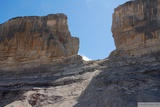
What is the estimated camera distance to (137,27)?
30.1m

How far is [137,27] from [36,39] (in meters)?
11.2

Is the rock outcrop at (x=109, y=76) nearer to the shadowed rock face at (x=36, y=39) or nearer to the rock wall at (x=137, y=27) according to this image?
the rock wall at (x=137, y=27)

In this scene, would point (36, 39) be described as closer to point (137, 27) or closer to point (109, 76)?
point (137, 27)

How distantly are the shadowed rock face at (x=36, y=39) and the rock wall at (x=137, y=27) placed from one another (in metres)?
5.99

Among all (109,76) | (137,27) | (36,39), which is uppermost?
(137,27)

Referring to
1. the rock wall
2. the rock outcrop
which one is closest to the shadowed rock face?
the rock outcrop

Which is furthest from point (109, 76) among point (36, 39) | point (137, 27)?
point (36, 39)

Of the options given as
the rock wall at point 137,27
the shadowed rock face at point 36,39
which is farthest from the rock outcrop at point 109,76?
the shadowed rock face at point 36,39

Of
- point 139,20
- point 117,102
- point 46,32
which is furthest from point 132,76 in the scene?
point 46,32

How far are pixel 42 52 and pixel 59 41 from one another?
245 centimetres

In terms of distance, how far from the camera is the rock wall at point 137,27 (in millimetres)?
27766

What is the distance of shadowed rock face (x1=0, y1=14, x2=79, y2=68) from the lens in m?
33.2

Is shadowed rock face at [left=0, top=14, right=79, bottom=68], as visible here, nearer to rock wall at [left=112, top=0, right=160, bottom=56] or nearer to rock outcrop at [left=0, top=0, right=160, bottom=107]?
rock outcrop at [left=0, top=0, right=160, bottom=107]

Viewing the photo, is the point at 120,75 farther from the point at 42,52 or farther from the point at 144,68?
the point at 42,52
